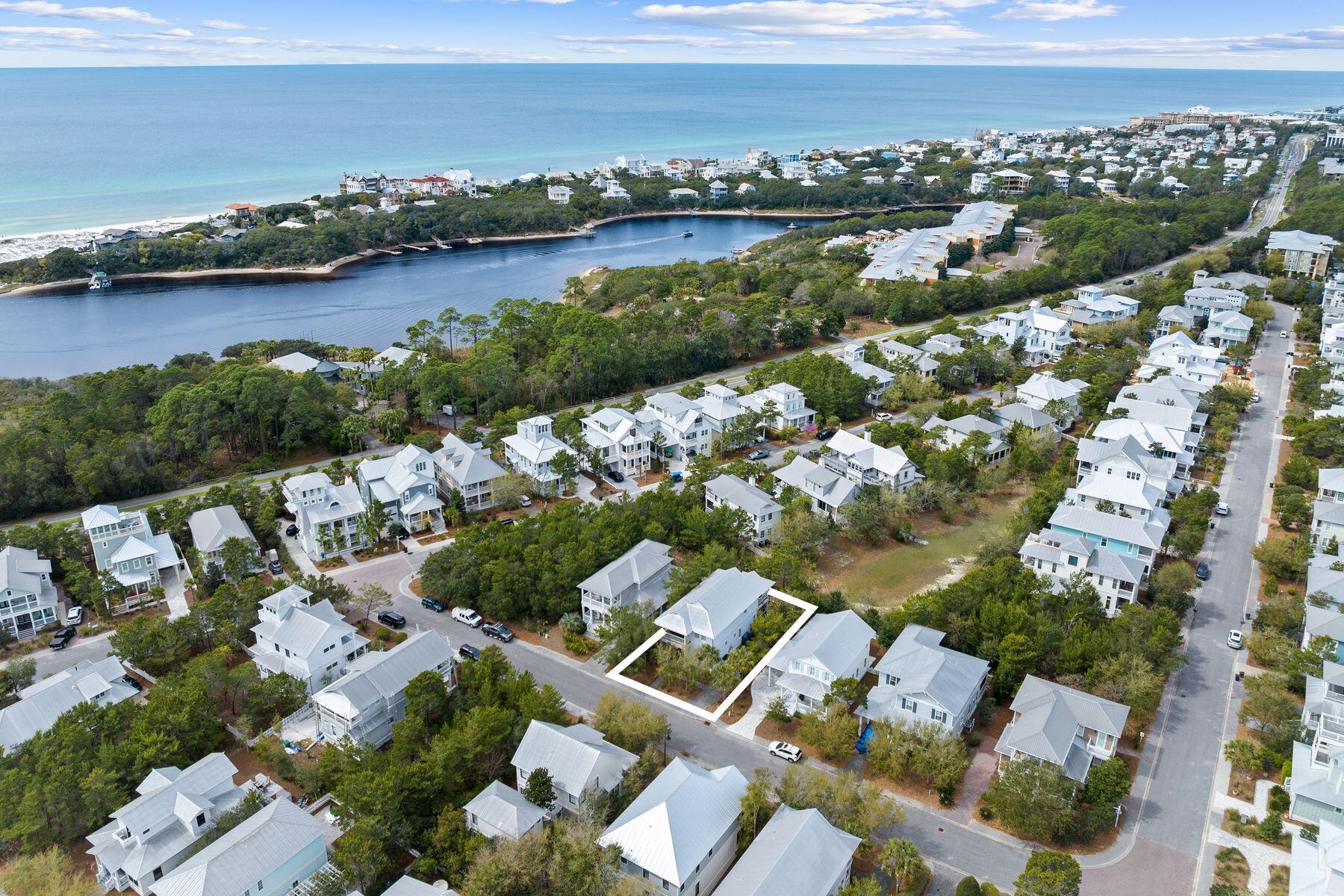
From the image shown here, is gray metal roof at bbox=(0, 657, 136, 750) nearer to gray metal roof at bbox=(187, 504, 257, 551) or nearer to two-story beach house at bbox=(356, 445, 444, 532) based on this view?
gray metal roof at bbox=(187, 504, 257, 551)

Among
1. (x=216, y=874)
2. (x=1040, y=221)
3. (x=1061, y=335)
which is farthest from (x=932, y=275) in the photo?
(x=216, y=874)

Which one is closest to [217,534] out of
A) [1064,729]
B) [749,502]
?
[749,502]

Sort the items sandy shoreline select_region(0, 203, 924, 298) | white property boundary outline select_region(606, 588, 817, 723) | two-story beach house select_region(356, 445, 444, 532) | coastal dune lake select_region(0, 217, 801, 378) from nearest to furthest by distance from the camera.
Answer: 1. white property boundary outline select_region(606, 588, 817, 723)
2. two-story beach house select_region(356, 445, 444, 532)
3. coastal dune lake select_region(0, 217, 801, 378)
4. sandy shoreline select_region(0, 203, 924, 298)

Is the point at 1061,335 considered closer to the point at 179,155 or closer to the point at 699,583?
the point at 699,583

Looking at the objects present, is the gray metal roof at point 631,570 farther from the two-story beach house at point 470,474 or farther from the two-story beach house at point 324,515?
the two-story beach house at point 324,515

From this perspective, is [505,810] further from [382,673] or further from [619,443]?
[619,443]

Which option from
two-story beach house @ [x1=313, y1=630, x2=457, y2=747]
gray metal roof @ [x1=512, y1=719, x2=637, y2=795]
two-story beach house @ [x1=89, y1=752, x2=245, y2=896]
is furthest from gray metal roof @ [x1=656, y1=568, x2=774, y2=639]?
two-story beach house @ [x1=89, y1=752, x2=245, y2=896]
